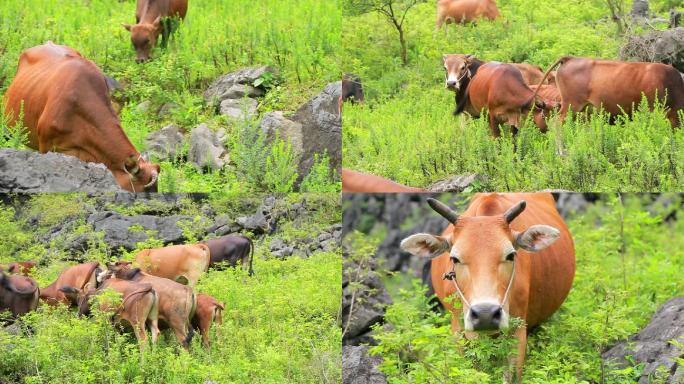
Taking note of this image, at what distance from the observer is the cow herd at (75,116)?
11258 millimetres

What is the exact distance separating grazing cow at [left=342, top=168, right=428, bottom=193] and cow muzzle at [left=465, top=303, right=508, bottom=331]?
2788 millimetres

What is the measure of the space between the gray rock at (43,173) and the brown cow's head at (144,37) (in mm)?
4384

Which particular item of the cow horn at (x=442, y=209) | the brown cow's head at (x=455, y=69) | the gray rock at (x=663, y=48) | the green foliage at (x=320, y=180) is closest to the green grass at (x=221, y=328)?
the green foliage at (x=320, y=180)

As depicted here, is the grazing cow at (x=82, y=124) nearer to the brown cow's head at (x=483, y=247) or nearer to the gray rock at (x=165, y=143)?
the gray rock at (x=165, y=143)

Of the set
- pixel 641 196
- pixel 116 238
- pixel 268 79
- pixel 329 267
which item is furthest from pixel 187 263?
pixel 641 196

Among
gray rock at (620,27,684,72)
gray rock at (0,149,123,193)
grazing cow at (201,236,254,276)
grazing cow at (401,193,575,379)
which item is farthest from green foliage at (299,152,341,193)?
gray rock at (620,27,684,72)


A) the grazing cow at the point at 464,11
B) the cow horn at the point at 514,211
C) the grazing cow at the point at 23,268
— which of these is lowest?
the grazing cow at the point at 23,268

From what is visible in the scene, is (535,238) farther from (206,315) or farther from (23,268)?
(23,268)

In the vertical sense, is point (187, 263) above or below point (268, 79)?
below

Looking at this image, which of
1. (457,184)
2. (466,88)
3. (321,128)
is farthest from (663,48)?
(321,128)

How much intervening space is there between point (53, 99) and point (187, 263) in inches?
92.3

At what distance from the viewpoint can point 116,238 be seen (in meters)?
11.7

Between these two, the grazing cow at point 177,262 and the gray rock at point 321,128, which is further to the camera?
the gray rock at point 321,128

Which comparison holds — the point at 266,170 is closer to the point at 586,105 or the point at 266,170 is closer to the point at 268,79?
the point at 268,79
